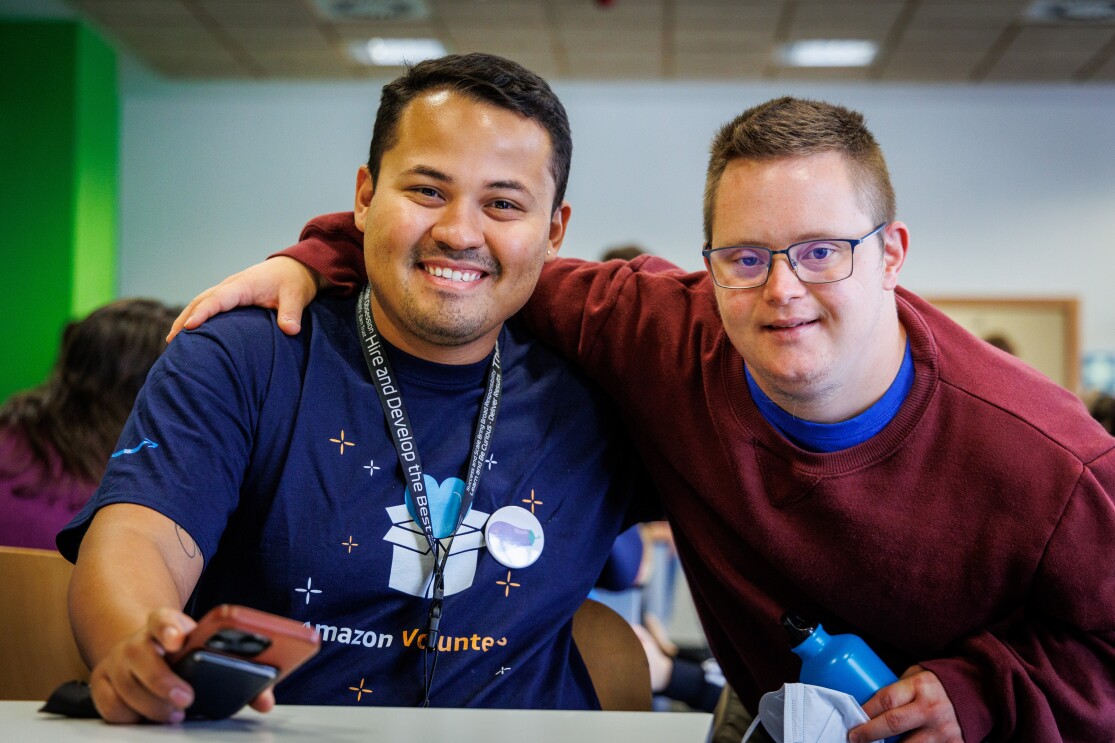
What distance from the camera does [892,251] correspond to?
5.06ft

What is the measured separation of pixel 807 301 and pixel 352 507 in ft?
2.41

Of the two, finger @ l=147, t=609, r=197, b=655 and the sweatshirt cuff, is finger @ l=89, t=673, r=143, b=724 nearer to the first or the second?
finger @ l=147, t=609, r=197, b=655

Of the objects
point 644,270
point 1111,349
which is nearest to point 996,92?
point 1111,349

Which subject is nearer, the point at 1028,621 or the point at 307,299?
the point at 1028,621

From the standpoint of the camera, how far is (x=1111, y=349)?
23.6 feet

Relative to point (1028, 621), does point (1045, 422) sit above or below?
above

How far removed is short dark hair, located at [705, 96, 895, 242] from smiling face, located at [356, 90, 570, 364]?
309 mm

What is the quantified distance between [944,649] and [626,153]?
21.1 ft

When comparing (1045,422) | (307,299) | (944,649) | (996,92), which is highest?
(996,92)

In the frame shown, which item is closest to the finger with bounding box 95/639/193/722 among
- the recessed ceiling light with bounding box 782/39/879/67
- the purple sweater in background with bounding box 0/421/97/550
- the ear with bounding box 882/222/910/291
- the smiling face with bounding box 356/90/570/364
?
the smiling face with bounding box 356/90/570/364

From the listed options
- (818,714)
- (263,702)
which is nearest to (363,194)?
(263,702)

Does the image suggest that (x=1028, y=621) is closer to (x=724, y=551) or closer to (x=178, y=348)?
(x=724, y=551)

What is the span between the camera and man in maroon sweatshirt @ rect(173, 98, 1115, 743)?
1366 millimetres

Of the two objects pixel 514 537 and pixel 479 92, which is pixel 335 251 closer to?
pixel 479 92
